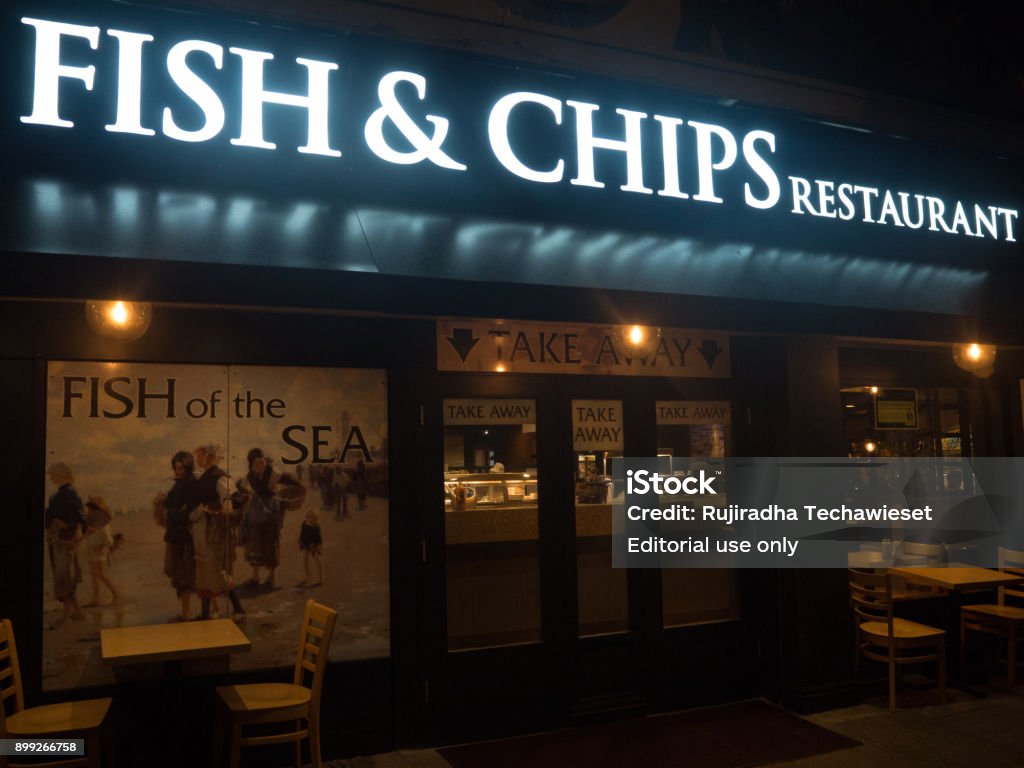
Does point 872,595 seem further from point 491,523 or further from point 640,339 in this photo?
point 491,523

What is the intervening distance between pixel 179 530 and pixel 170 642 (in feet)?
2.74

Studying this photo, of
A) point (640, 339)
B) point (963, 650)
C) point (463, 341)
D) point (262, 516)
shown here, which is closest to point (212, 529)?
point (262, 516)

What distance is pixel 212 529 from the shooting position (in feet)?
17.2

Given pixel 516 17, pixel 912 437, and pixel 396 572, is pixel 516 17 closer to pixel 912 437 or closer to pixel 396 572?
pixel 396 572

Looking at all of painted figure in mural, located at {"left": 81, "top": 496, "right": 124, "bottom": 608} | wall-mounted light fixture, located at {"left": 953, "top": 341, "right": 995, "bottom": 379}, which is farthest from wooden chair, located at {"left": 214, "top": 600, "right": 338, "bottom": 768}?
wall-mounted light fixture, located at {"left": 953, "top": 341, "right": 995, "bottom": 379}

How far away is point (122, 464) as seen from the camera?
5.07 m

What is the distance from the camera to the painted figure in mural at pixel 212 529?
5195mm

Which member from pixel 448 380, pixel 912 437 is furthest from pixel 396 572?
pixel 912 437

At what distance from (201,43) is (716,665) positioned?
219 inches

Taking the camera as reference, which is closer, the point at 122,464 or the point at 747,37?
the point at 122,464

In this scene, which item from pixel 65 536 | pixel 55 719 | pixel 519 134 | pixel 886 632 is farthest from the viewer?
pixel 886 632

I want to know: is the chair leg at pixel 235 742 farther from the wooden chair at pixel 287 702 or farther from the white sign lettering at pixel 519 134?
the white sign lettering at pixel 519 134

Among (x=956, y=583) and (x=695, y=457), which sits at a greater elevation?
(x=695, y=457)

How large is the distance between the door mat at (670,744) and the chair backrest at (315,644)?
1.18 m
